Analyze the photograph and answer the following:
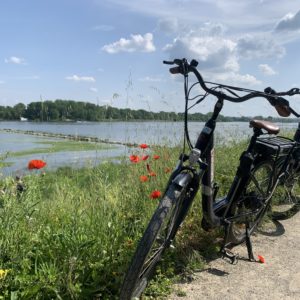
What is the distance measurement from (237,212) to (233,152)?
336cm

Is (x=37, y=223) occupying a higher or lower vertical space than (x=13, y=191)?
lower

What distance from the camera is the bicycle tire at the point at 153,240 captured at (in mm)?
2266

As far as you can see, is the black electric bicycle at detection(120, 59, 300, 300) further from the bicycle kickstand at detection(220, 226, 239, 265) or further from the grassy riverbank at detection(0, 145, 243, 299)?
the grassy riverbank at detection(0, 145, 243, 299)

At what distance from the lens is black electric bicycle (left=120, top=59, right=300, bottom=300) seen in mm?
2396

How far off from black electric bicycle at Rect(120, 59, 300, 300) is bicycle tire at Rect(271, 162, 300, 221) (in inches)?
0.9

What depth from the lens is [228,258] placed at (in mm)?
3461

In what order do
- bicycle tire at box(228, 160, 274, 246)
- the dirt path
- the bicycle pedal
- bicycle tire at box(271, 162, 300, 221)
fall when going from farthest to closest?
bicycle tire at box(271, 162, 300, 221) → bicycle tire at box(228, 160, 274, 246) → the bicycle pedal → the dirt path

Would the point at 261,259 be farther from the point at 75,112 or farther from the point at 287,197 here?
the point at 75,112

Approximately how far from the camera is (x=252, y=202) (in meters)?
3.60

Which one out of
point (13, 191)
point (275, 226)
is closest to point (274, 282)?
point (275, 226)

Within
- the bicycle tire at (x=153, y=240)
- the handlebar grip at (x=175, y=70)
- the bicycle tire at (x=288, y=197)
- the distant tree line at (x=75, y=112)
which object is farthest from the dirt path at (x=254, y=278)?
the handlebar grip at (x=175, y=70)

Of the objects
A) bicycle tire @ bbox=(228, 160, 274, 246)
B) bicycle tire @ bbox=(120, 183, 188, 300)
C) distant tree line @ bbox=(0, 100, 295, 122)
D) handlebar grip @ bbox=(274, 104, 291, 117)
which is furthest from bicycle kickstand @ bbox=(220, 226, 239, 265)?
distant tree line @ bbox=(0, 100, 295, 122)

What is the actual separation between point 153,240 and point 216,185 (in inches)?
45.4

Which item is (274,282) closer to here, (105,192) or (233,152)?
(105,192)
